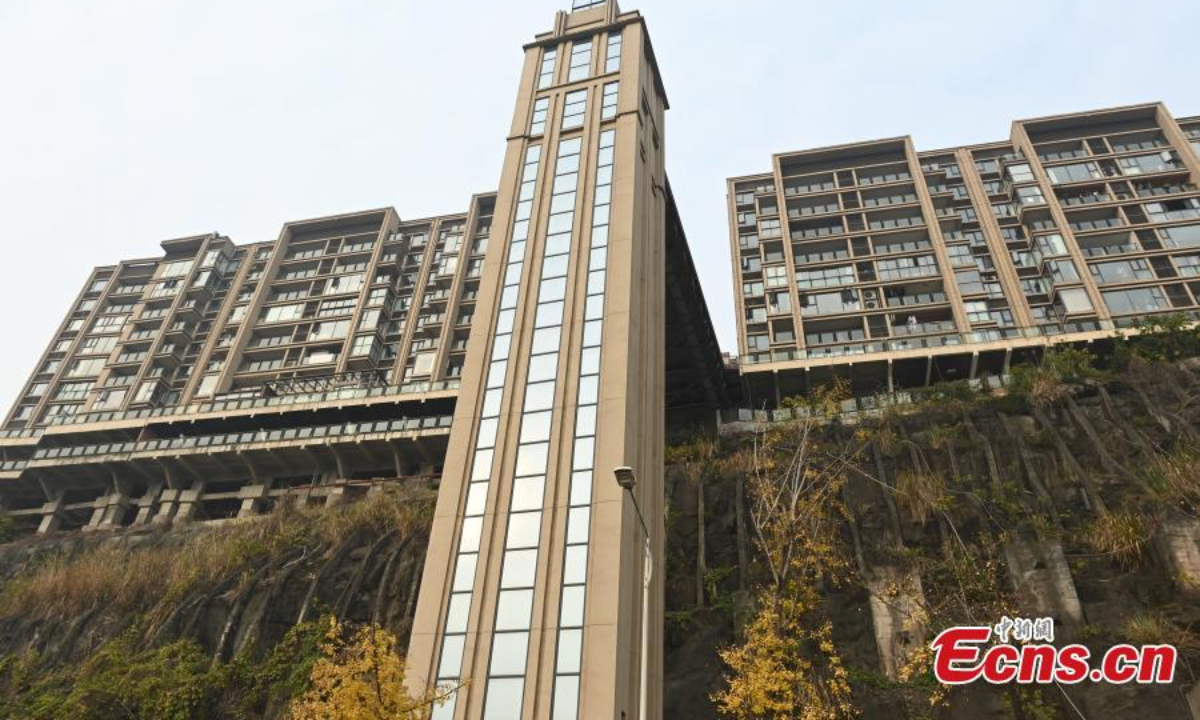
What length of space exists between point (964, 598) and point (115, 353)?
81.6 m

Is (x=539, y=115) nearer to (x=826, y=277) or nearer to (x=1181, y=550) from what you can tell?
(x=826, y=277)

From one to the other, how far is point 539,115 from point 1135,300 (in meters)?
49.0

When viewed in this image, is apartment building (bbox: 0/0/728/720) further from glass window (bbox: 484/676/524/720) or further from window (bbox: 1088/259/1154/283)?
window (bbox: 1088/259/1154/283)

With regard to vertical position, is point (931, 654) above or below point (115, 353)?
below

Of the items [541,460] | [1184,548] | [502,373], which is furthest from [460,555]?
[1184,548]

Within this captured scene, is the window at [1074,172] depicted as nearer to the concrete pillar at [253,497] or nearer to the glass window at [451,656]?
the glass window at [451,656]

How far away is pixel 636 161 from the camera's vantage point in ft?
127

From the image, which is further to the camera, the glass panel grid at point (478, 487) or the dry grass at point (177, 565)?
the dry grass at point (177, 565)

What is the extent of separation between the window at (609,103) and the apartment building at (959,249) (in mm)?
23696

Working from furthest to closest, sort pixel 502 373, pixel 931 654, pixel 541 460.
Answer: pixel 502 373 < pixel 541 460 < pixel 931 654

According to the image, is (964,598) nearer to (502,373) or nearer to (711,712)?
(711,712)

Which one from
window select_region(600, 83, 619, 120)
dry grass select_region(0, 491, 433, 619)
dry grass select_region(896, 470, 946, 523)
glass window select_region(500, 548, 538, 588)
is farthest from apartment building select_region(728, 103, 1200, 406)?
glass window select_region(500, 548, 538, 588)

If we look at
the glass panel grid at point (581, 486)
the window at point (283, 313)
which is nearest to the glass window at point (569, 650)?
the glass panel grid at point (581, 486)

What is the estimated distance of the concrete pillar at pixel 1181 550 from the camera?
1006 inches
